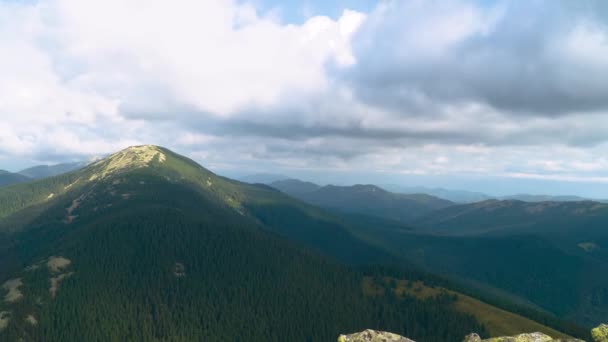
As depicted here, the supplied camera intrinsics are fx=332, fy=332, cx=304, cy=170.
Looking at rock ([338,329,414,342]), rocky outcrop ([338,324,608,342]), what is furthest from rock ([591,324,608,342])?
rock ([338,329,414,342])

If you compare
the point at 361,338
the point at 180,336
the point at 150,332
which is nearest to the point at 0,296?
the point at 150,332

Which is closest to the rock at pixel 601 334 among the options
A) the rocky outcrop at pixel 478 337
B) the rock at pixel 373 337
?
the rocky outcrop at pixel 478 337

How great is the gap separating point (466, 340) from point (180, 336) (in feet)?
675

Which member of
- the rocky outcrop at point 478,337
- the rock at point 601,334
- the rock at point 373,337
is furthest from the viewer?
the rock at point 373,337

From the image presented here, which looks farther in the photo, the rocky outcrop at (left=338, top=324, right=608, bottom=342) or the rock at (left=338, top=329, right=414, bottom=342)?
the rock at (left=338, top=329, right=414, bottom=342)

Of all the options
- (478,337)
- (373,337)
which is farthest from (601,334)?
(373,337)

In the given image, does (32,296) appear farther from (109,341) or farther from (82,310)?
(109,341)

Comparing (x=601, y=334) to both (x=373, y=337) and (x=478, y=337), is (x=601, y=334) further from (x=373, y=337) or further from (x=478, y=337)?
(x=373, y=337)

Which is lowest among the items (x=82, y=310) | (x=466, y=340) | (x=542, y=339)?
(x=82, y=310)

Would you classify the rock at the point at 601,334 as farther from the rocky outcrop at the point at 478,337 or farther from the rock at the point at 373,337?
the rock at the point at 373,337

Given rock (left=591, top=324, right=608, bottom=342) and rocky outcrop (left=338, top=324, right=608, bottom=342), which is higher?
rock (left=591, top=324, right=608, bottom=342)

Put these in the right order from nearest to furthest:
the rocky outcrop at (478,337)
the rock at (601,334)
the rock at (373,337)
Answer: the rock at (601,334)
the rocky outcrop at (478,337)
the rock at (373,337)

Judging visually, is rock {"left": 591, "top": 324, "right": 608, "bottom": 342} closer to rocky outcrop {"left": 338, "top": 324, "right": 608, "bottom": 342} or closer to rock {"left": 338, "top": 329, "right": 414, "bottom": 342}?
rocky outcrop {"left": 338, "top": 324, "right": 608, "bottom": 342}

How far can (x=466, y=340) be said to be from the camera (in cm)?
3278
